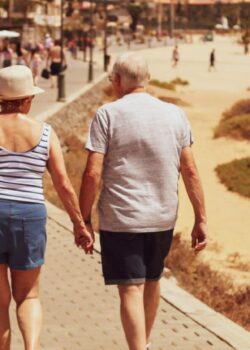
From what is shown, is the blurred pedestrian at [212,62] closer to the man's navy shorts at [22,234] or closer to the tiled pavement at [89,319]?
A: the tiled pavement at [89,319]

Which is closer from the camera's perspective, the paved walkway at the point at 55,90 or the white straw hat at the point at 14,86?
the white straw hat at the point at 14,86

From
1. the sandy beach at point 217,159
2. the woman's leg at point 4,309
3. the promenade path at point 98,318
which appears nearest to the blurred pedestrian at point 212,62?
the sandy beach at point 217,159

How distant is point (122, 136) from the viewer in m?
5.55

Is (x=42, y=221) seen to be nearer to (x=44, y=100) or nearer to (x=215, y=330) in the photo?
(x=215, y=330)

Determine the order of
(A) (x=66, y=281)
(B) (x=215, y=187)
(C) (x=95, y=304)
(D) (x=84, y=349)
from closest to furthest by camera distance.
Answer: (D) (x=84, y=349) < (C) (x=95, y=304) < (A) (x=66, y=281) < (B) (x=215, y=187)

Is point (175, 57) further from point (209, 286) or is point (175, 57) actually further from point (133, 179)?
point (133, 179)

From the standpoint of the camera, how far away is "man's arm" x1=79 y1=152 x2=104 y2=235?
554 cm

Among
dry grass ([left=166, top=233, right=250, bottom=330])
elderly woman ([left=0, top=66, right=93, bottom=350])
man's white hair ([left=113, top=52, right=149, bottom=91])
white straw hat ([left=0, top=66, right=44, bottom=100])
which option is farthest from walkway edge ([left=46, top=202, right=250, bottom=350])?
white straw hat ([left=0, top=66, right=44, bottom=100])

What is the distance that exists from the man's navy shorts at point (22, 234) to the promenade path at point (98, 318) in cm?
134

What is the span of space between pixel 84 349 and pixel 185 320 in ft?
3.28

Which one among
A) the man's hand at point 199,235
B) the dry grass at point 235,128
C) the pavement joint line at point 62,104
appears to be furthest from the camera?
the dry grass at point 235,128

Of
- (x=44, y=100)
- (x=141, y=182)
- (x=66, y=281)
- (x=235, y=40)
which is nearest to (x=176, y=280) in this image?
(x=66, y=281)

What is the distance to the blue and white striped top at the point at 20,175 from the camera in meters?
5.39

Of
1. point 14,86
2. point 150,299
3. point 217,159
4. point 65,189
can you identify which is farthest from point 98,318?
point 217,159
